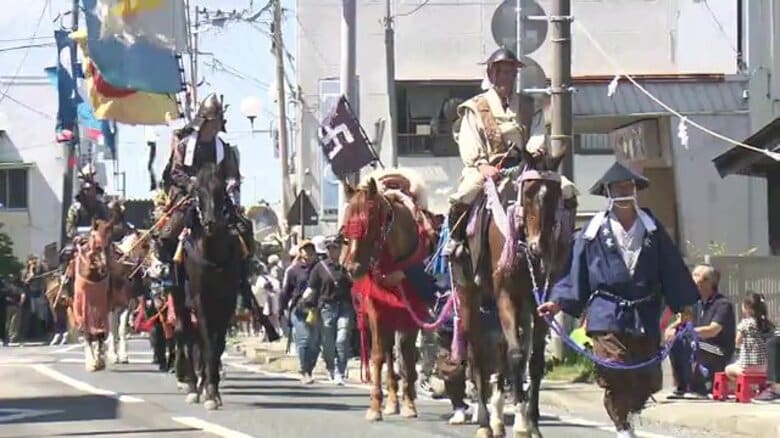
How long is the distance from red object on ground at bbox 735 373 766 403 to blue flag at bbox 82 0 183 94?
685 inches

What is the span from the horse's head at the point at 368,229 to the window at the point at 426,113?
27329 millimetres

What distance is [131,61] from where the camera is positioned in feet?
101

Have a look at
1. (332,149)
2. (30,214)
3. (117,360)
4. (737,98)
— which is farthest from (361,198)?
(30,214)

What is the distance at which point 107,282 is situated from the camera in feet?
73.7

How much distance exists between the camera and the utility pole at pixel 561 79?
17781 mm

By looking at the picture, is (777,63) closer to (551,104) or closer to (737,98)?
(737,98)

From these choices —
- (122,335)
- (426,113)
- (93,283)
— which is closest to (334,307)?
(93,283)

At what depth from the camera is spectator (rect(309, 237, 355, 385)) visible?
21156 millimetres

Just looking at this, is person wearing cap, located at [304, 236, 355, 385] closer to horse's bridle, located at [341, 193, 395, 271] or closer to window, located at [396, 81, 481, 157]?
horse's bridle, located at [341, 193, 395, 271]

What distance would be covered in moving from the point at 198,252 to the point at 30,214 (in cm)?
4601

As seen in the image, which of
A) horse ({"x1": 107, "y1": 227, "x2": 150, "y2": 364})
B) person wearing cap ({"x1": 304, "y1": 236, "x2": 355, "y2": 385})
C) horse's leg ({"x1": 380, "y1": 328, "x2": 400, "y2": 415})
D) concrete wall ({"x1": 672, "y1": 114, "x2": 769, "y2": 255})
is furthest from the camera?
concrete wall ({"x1": 672, "y1": 114, "x2": 769, "y2": 255})

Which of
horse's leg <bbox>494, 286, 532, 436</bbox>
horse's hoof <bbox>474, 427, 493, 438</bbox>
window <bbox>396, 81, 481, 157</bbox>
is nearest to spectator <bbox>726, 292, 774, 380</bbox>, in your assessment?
Result: horse's hoof <bbox>474, 427, 493, 438</bbox>

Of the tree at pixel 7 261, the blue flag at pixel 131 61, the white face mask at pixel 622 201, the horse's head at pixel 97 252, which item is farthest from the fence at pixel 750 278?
the tree at pixel 7 261

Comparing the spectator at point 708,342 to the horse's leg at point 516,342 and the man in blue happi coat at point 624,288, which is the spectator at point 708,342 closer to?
the horse's leg at point 516,342
